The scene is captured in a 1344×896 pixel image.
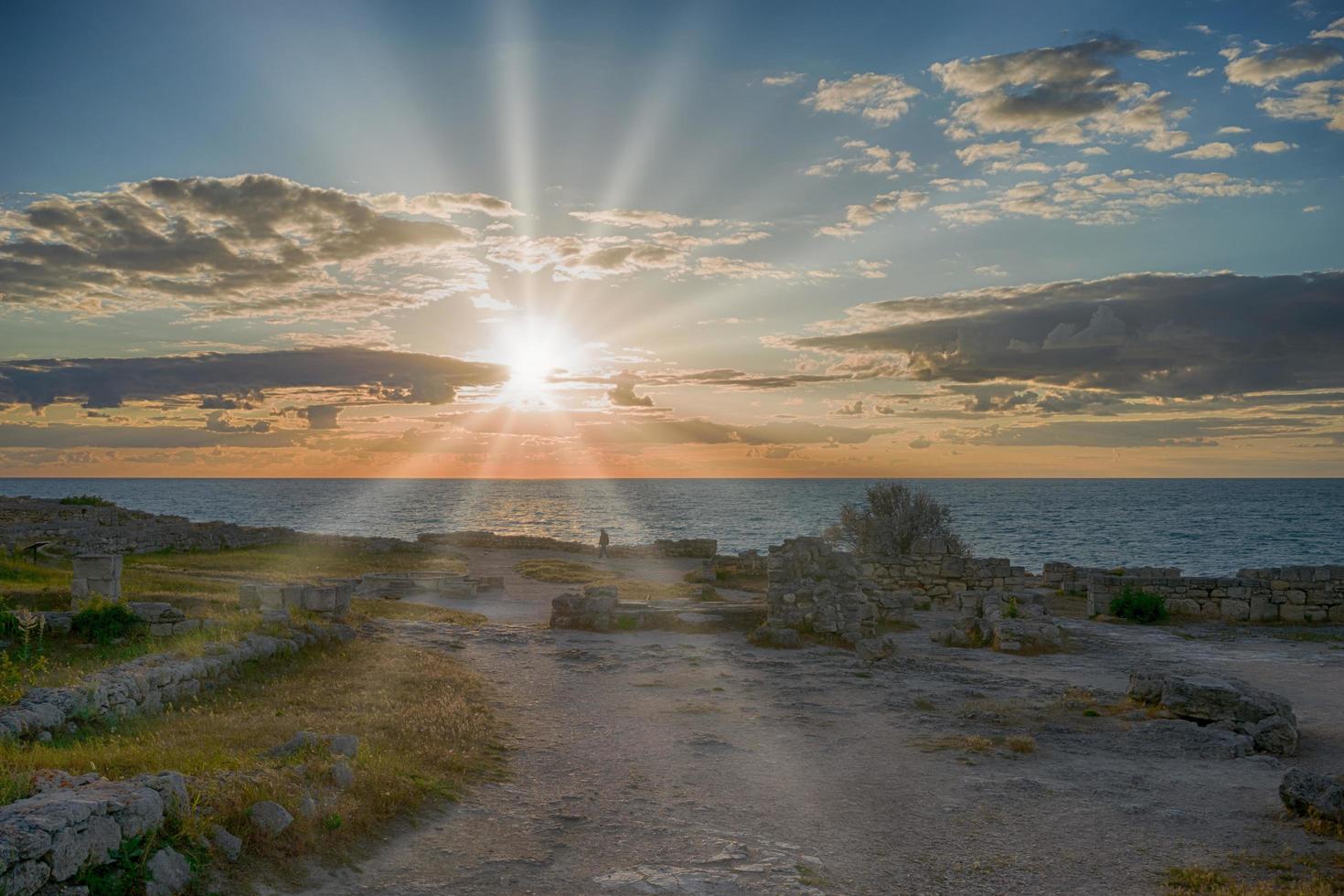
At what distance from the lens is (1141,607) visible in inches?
1021

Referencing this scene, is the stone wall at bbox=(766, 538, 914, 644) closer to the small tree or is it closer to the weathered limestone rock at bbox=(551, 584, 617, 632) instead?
the weathered limestone rock at bbox=(551, 584, 617, 632)

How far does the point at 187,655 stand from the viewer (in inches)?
575

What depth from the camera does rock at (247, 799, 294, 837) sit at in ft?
26.0

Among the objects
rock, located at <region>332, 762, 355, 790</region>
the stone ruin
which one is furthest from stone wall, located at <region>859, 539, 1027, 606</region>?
rock, located at <region>332, 762, 355, 790</region>

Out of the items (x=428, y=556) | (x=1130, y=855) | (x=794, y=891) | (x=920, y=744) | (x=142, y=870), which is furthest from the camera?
(x=428, y=556)

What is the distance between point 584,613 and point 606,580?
1292 centimetres

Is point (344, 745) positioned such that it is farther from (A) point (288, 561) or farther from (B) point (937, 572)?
(A) point (288, 561)

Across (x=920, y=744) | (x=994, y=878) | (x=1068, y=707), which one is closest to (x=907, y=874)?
(x=994, y=878)

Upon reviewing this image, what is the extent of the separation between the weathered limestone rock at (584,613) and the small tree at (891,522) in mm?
19397

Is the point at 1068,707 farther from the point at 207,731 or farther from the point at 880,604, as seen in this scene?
the point at 207,731

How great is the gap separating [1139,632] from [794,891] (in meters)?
19.9

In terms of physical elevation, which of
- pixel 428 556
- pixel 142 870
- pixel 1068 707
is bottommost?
pixel 428 556

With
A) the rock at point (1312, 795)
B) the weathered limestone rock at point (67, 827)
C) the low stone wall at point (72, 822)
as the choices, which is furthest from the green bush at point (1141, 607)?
the weathered limestone rock at point (67, 827)

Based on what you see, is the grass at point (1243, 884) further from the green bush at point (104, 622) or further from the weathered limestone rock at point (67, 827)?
the green bush at point (104, 622)
